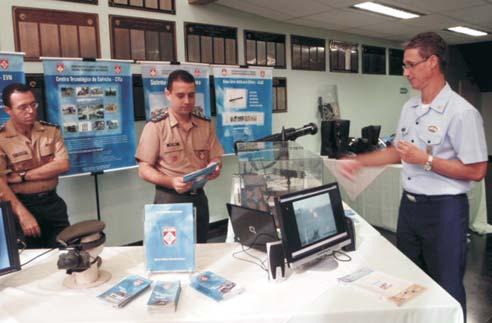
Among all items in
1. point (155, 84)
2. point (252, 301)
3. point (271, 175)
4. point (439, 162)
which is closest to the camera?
point (252, 301)

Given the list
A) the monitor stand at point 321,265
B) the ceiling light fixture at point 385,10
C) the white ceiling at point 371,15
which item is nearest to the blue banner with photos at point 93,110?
the white ceiling at point 371,15

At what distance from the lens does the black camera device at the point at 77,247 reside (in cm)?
135

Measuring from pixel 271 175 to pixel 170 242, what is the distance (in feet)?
2.73

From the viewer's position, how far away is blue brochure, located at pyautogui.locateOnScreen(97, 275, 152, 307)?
129 cm

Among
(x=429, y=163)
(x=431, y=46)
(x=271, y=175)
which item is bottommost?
(x=271, y=175)

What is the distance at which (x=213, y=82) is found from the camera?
396 centimetres

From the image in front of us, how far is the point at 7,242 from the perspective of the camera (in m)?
1.40

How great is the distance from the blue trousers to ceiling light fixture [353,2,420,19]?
294 centimetres

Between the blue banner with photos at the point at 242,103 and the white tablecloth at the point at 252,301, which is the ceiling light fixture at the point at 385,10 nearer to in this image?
the blue banner with photos at the point at 242,103

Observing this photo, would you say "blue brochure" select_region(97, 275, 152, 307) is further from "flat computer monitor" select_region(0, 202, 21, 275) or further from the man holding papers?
the man holding papers

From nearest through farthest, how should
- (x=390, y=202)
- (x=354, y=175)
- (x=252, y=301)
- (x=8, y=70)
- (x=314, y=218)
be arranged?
(x=252, y=301) → (x=314, y=218) → (x=354, y=175) → (x=8, y=70) → (x=390, y=202)

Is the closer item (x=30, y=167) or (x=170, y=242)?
(x=170, y=242)

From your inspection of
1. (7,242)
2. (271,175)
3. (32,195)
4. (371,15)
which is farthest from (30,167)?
(371,15)

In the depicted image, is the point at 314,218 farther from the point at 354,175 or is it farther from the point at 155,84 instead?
the point at 155,84
